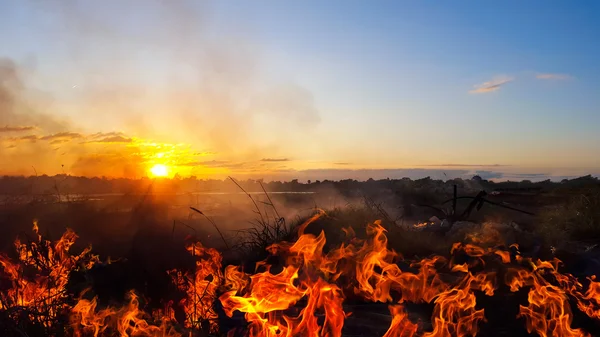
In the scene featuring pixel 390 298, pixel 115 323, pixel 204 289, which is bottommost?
pixel 115 323

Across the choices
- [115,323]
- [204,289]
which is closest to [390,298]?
[204,289]

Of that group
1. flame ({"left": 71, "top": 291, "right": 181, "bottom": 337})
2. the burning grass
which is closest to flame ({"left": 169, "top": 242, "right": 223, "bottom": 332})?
the burning grass

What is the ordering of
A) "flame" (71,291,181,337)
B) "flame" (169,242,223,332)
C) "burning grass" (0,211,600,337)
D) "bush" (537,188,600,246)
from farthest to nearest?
1. "bush" (537,188,600,246)
2. "flame" (169,242,223,332)
3. "flame" (71,291,181,337)
4. "burning grass" (0,211,600,337)

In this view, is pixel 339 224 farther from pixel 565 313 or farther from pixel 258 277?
pixel 565 313

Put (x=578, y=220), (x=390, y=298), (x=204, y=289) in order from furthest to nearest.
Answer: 1. (x=578, y=220)
2. (x=204, y=289)
3. (x=390, y=298)

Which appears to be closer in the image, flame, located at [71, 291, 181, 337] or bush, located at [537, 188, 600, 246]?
flame, located at [71, 291, 181, 337]

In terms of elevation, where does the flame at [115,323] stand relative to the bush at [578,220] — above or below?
below

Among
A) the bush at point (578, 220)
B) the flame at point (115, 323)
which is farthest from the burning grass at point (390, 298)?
the bush at point (578, 220)

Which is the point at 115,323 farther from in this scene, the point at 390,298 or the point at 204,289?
the point at 390,298

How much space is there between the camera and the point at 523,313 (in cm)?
548

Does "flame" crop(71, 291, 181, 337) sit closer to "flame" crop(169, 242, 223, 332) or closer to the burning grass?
the burning grass

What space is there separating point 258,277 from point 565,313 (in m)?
3.26

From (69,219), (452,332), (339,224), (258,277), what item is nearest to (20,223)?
(69,219)

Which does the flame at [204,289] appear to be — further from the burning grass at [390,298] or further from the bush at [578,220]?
the bush at [578,220]
